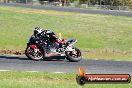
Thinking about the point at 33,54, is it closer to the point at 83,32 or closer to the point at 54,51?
the point at 54,51

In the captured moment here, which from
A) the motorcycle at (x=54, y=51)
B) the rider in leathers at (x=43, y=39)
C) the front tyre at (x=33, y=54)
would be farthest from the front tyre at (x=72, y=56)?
the front tyre at (x=33, y=54)

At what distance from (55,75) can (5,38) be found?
19.8m

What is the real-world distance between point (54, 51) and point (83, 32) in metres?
20.4

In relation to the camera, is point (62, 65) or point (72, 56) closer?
point (62, 65)

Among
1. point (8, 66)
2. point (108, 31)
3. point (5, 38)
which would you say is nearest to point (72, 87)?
point (8, 66)

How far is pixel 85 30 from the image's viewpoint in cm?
4297

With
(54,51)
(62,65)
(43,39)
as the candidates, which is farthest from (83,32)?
(62,65)

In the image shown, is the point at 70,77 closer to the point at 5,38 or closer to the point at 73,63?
the point at 73,63

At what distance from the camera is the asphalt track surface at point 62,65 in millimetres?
18547

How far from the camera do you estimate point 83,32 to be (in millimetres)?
41656

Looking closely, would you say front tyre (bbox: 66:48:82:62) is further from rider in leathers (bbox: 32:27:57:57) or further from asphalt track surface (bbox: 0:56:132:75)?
rider in leathers (bbox: 32:27:57:57)

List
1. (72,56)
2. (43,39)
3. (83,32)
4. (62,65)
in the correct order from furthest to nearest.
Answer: (83,32)
(43,39)
(72,56)
(62,65)

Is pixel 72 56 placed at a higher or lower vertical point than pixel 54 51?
lower

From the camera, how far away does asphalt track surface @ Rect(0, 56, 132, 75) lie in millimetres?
18547
